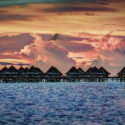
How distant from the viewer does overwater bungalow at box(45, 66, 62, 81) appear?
131625mm

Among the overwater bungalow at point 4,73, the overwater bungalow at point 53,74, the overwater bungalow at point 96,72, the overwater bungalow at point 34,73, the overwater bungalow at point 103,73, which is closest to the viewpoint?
the overwater bungalow at point 53,74

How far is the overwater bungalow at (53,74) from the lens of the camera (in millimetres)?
131625

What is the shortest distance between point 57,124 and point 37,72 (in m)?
101

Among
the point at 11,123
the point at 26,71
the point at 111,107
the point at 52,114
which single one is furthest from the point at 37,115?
the point at 26,71

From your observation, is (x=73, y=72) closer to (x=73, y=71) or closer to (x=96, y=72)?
(x=73, y=71)

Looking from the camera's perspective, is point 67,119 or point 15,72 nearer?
point 67,119

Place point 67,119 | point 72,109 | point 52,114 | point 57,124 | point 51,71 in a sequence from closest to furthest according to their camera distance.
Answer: point 57,124, point 67,119, point 52,114, point 72,109, point 51,71

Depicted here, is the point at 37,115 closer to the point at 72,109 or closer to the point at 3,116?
the point at 3,116

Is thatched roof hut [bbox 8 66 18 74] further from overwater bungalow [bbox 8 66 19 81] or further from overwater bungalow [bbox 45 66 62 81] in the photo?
overwater bungalow [bbox 45 66 62 81]

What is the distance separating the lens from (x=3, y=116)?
38094 millimetres

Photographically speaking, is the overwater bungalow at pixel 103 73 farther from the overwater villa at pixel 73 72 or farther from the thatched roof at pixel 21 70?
the thatched roof at pixel 21 70

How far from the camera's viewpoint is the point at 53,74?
133375mm

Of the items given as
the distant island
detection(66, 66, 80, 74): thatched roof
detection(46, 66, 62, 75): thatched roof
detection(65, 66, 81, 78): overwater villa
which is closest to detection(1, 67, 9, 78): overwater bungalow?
the distant island

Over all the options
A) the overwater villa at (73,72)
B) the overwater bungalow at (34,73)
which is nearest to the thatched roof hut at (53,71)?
the overwater bungalow at (34,73)
